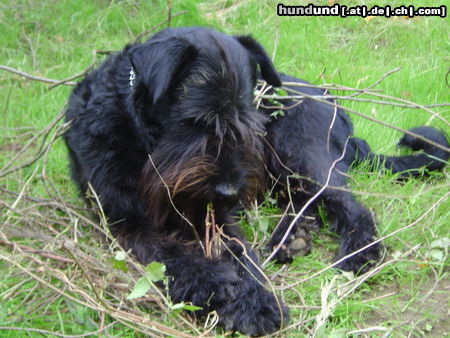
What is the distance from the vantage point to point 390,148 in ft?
14.4

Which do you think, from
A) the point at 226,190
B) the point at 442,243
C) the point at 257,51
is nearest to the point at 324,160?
the point at 257,51

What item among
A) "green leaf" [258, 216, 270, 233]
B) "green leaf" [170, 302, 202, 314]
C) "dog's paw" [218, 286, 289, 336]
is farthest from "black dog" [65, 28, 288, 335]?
"green leaf" [258, 216, 270, 233]

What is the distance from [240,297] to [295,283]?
299 mm

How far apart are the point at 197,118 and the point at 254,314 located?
3.09ft

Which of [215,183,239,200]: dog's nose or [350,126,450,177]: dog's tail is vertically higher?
[215,183,239,200]: dog's nose

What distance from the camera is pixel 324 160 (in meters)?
3.72

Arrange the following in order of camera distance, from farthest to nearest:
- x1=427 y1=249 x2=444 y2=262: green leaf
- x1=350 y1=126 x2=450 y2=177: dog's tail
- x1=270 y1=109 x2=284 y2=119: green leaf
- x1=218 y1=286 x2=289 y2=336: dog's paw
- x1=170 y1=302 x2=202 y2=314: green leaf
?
1. x1=350 y1=126 x2=450 y2=177: dog's tail
2. x1=270 y1=109 x2=284 y2=119: green leaf
3. x1=427 y1=249 x2=444 y2=262: green leaf
4. x1=218 y1=286 x2=289 y2=336: dog's paw
5. x1=170 y1=302 x2=202 y2=314: green leaf

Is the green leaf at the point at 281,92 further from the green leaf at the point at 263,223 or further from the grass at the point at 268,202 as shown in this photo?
the green leaf at the point at 263,223

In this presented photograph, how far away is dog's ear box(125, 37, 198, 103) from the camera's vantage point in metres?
2.71

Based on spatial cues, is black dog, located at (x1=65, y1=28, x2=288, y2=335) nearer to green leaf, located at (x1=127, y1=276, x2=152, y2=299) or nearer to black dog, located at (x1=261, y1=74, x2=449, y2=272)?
green leaf, located at (x1=127, y1=276, x2=152, y2=299)

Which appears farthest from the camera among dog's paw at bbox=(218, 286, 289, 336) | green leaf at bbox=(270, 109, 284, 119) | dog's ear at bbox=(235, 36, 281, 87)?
green leaf at bbox=(270, 109, 284, 119)

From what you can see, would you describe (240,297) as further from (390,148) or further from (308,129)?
(390,148)

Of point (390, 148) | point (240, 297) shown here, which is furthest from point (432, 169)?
point (240, 297)

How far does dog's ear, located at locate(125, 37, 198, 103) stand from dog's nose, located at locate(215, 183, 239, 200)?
50 centimetres
